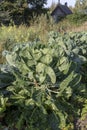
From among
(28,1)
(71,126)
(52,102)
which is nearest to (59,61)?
(52,102)

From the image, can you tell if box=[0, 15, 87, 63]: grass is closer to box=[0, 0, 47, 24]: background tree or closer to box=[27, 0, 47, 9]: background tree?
box=[0, 0, 47, 24]: background tree

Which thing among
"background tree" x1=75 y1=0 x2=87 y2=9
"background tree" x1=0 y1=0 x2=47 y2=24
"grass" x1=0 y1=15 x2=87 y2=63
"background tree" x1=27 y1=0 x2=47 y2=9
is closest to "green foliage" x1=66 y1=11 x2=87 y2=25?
"background tree" x1=27 y1=0 x2=47 y2=9

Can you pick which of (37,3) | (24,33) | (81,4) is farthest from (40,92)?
(81,4)

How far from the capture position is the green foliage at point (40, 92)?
14.4ft

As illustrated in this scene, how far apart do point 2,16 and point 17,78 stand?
67.9ft

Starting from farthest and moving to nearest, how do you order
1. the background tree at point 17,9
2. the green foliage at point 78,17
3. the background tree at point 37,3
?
the green foliage at point 78,17 → the background tree at point 37,3 → the background tree at point 17,9

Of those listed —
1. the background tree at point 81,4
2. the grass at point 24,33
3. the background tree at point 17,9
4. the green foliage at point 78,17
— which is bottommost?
the green foliage at point 78,17

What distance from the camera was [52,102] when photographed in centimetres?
452

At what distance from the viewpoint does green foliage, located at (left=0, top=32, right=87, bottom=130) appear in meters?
4.40

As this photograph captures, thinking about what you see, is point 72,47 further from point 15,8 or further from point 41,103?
point 15,8

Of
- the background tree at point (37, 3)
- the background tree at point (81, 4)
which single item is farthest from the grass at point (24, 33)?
the background tree at point (81, 4)

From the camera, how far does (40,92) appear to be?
4613mm

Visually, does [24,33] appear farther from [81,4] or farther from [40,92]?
[81,4]

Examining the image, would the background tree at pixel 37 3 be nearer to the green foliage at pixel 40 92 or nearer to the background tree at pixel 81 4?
the background tree at pixel 81 4
